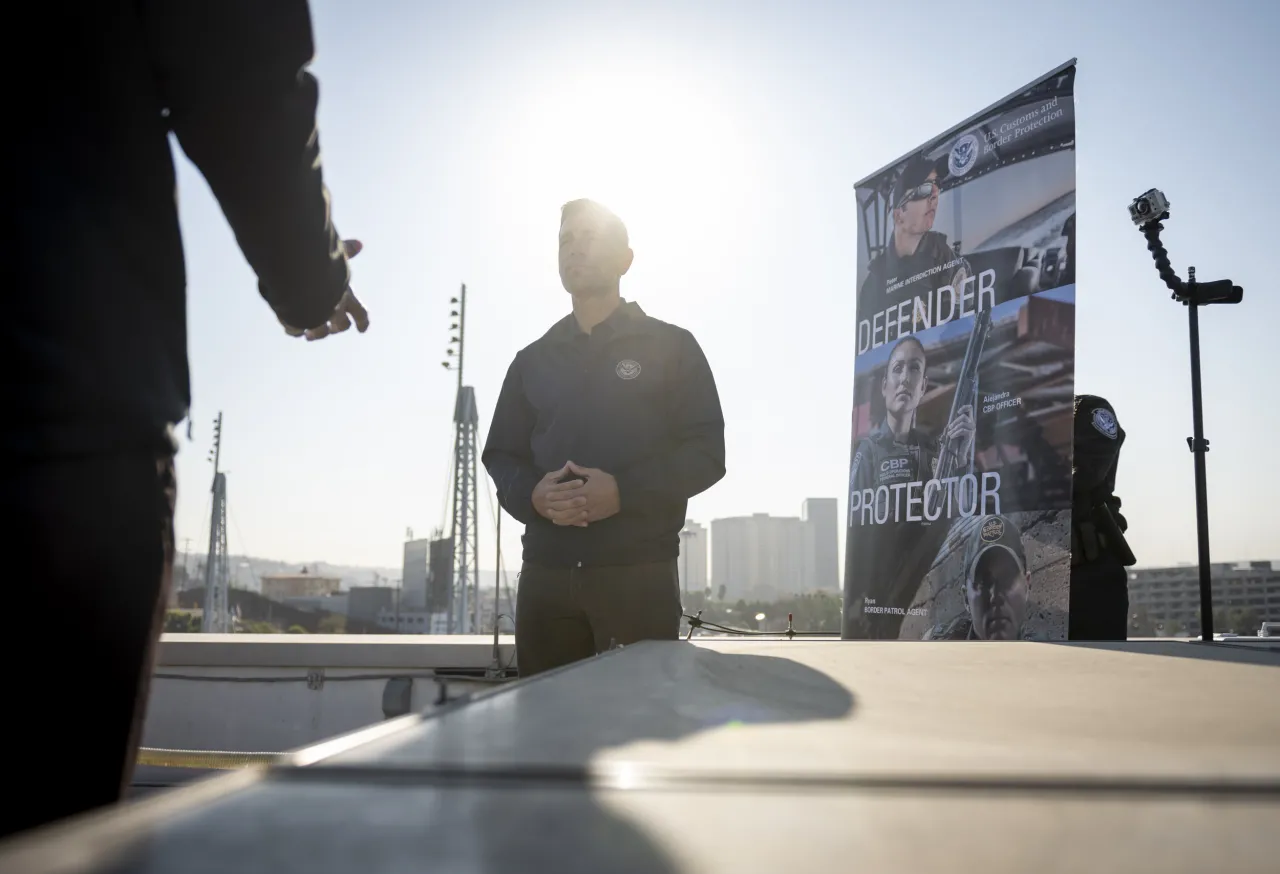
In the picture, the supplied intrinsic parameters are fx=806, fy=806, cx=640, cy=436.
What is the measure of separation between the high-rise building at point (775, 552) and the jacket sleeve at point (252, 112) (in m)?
25.3

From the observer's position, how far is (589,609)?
1776mm

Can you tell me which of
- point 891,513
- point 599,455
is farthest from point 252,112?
point 891,513

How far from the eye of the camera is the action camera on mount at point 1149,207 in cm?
Answer: 369

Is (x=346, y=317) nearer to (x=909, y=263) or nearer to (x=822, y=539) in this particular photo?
(x=909, y=263)

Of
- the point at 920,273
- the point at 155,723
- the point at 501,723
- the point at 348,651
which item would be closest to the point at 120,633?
the point at 501,723

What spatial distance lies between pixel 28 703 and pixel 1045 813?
62cm

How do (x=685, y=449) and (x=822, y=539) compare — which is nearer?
(x=685, y=449)

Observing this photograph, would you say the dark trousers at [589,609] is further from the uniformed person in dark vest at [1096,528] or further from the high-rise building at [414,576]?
the high-rise building at [414,576]

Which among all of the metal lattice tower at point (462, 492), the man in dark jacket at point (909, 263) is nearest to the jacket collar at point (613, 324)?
the man in dark jacket at point (909, 263)

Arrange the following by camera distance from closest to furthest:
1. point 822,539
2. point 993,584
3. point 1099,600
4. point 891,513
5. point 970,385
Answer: point 1099,600, point 993,584, point 970,385, point 891,513, point 822,539

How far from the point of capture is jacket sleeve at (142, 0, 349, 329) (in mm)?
689

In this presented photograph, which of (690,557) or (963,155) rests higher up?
(963,155)

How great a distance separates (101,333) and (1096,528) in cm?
445

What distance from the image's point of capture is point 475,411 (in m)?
15.2
